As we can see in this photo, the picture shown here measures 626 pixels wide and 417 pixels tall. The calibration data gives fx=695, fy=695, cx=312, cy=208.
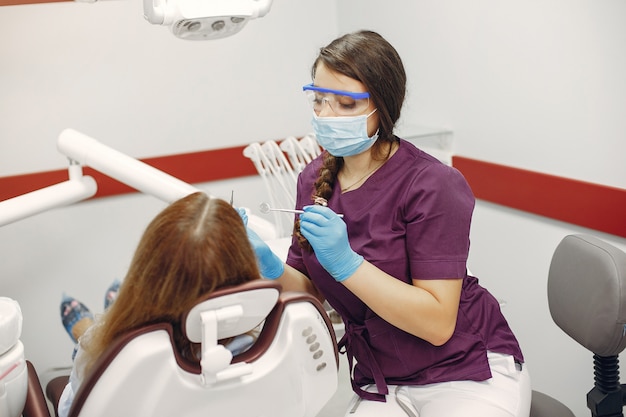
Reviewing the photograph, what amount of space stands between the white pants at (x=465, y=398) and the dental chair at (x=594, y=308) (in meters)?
0.15

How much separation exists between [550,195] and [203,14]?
4.24 ft

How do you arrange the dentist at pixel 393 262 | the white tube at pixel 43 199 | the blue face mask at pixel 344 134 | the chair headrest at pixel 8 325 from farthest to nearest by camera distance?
1. the white tube at pixel 43 199
2. the blue face mask at pixel 344 134
3. the dentist at pixel 393 262
4. the chair headrest at pixel 8 325

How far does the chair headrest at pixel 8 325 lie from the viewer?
1267mm

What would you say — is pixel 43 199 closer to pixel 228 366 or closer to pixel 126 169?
pixel 126 169

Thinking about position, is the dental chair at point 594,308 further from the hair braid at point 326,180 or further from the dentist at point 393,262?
the hair braid at point 326,180

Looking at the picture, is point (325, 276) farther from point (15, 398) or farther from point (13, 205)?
point (13, 205)

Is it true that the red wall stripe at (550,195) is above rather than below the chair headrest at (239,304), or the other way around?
below

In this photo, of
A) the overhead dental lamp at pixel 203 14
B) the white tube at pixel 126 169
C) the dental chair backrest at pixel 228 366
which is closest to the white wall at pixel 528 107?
the overhead dental lamp at pixel 203 14

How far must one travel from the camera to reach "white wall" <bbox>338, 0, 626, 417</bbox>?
2055mm

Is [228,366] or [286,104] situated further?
[286,104]

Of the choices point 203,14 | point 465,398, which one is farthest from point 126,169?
point 465,398

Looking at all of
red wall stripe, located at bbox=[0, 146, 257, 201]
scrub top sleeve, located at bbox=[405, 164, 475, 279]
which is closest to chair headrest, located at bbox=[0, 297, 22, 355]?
scrub top sleeve, located at bbox=[405, 164, 475, 279]

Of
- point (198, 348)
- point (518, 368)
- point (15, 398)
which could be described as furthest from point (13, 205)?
point (518, 368)

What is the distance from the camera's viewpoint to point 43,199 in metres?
1.98
